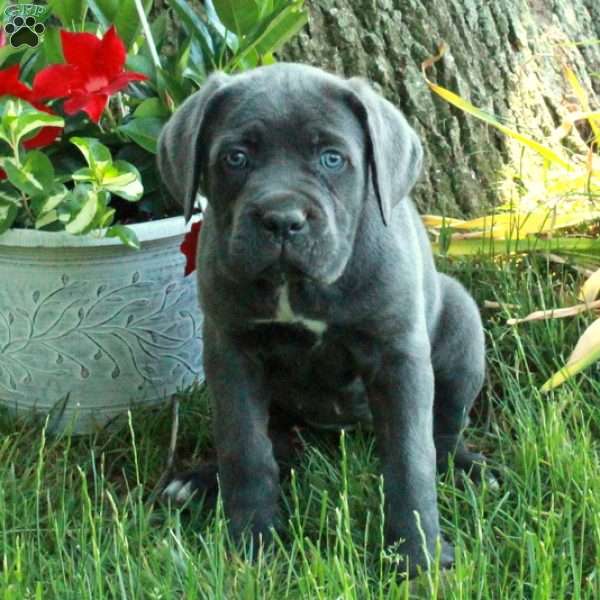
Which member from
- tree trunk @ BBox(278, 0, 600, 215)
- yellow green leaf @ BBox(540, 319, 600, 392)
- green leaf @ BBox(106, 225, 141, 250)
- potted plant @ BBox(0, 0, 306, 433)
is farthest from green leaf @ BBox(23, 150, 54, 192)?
yellow green leaf @ BBox(540, 319, 600, 392)

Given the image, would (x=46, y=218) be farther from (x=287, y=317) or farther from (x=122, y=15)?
(x=287, y=317)

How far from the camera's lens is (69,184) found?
11.5 ft

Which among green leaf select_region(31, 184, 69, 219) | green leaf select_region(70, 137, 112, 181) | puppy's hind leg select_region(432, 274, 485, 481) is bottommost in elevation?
puppy's hind leg select_region(432, 274, 485, 481)

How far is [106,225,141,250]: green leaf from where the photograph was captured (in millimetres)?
3162

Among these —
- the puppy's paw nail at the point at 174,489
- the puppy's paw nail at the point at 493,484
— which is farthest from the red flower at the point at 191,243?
the puppy's paw nail at the point at 493,484

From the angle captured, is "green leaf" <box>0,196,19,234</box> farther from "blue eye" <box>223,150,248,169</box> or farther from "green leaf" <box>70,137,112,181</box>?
"blue eye" <box>223,150,248,169</box>

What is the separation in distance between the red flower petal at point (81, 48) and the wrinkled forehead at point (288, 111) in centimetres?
56

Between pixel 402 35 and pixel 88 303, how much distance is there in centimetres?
169

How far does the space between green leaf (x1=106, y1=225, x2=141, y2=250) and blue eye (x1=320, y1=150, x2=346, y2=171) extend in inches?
30.1

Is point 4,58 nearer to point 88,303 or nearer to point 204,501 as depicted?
point 88,303

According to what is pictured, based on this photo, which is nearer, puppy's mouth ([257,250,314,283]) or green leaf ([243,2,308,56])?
puppy's mouth ([257,250,314,283])

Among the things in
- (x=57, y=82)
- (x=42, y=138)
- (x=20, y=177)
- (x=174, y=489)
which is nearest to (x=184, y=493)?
(x=174, y=489)

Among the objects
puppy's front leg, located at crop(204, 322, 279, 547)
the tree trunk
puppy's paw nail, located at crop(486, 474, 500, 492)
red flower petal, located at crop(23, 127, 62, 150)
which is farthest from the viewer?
the tree trunk

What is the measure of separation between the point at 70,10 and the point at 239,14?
493 mm
